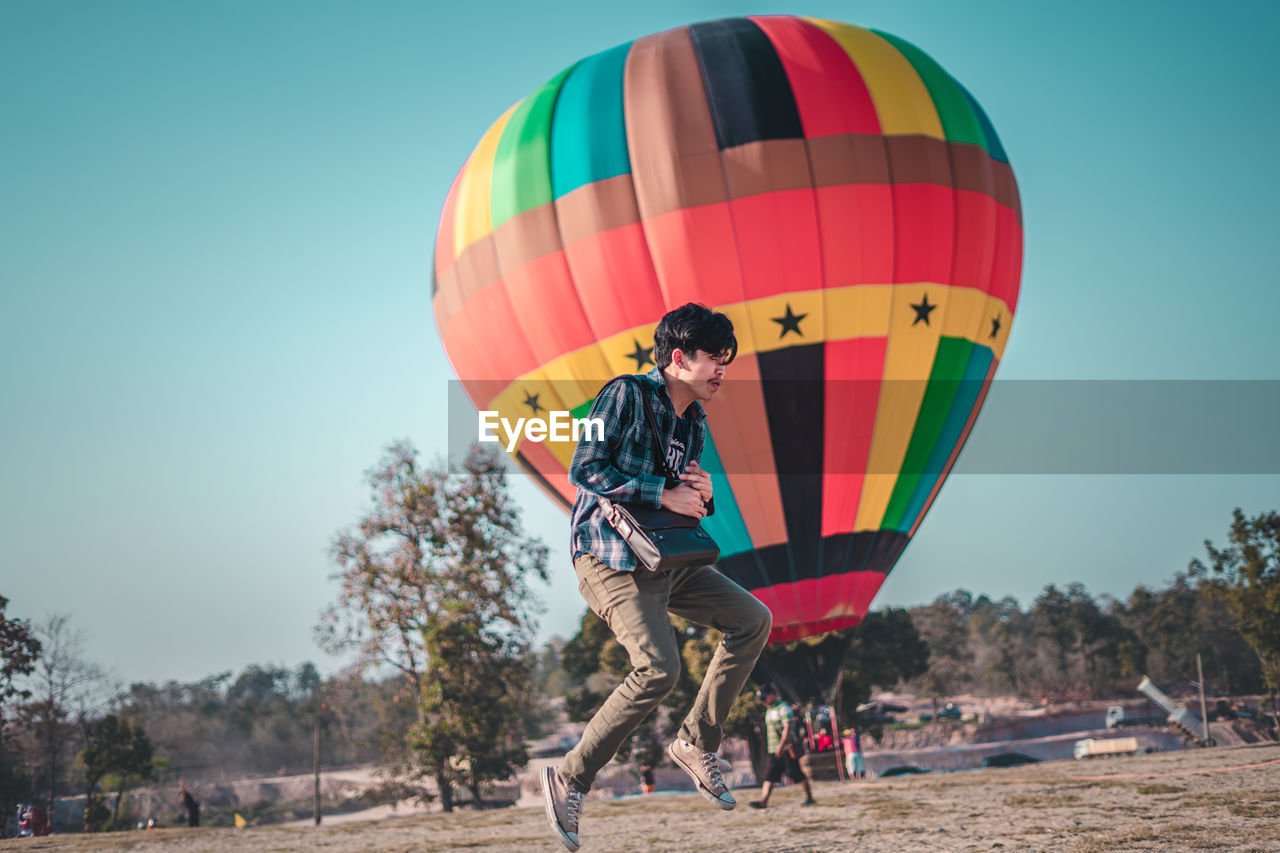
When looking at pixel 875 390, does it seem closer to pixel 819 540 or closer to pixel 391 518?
pixel 819 540

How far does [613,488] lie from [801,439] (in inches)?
429

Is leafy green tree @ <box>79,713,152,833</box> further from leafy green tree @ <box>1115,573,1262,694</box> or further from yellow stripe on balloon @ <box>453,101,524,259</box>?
leafy green tree @ <box>1115,573,1262,694</box>

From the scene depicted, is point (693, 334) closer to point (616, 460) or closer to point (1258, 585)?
point (616, 460)

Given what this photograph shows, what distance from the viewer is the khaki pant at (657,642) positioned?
3738mm

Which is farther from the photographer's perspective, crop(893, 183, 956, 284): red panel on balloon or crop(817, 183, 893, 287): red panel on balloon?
crop(893, 183, 956, 284): red panel on balloon

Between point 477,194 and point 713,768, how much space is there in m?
13.8

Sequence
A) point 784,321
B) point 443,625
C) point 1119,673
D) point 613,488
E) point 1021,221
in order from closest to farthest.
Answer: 1. point 613,488
2. point 784,321
3. point 1021,221
4. point 443,625
5. point 1119,673

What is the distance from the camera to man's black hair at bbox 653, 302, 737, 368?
3990 millimetres

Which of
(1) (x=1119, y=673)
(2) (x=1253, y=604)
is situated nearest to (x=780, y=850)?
(2) (x=1253, y=604)

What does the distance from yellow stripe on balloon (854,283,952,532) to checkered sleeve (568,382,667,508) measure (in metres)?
11.3

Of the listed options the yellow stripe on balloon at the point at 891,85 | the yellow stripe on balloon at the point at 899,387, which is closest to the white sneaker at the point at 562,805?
the yellow stripe on balloon at the point at 899,387

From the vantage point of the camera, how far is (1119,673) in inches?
2640

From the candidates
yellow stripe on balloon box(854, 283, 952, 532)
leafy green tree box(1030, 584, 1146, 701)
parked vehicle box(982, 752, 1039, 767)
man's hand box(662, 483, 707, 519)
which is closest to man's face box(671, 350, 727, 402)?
man's hand box(662, 483, 707, 519)

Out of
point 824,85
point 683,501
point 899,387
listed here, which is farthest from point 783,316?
point 683,501
